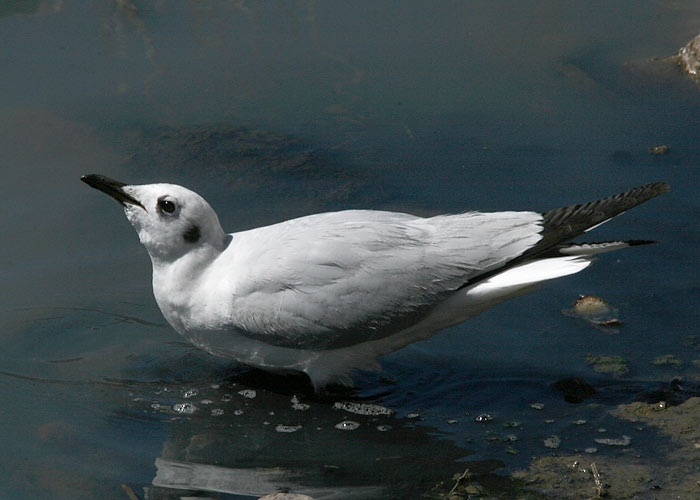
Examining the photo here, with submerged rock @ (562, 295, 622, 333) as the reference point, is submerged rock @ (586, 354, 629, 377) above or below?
below

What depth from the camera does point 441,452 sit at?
16.7 ft

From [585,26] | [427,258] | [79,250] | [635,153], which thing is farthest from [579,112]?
[79,250]

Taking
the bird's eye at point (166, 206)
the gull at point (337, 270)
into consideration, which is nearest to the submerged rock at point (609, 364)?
the gull at point (337, 270)

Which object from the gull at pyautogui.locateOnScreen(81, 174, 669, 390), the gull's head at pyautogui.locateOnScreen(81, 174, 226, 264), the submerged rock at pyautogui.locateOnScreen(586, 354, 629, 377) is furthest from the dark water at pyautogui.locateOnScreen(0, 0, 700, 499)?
the gull's head at pyautogui.locateOnScreen(81, 174, 226, 264)

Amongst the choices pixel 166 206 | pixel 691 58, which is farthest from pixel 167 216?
pixel 691 58

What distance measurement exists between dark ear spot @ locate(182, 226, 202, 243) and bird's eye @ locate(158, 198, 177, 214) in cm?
13

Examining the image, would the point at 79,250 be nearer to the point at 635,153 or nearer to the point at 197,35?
the point at 197,35

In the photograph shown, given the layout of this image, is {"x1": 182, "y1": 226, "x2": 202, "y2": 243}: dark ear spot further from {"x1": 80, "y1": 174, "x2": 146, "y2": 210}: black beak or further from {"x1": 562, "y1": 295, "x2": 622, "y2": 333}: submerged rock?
{"x1": 562, "y1": 295, "x2": 622, "y2": 333}: submerged rock

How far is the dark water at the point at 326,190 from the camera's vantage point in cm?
517

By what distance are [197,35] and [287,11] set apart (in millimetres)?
841

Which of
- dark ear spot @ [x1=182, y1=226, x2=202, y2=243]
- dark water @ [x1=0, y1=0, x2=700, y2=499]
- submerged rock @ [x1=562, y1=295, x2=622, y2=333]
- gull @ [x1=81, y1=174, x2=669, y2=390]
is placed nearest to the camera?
dark water @ [x1=0, y1=0, x2=700, y2=499]

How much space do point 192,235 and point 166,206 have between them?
8.1 inches

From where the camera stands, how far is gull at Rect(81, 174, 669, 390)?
17.4 feet

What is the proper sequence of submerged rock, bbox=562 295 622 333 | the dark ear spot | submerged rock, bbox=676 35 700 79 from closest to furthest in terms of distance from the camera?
the dark ear spot, submerged rock, bbox=562 295 622 333, submerged rock, bbox=676 35 700 79
